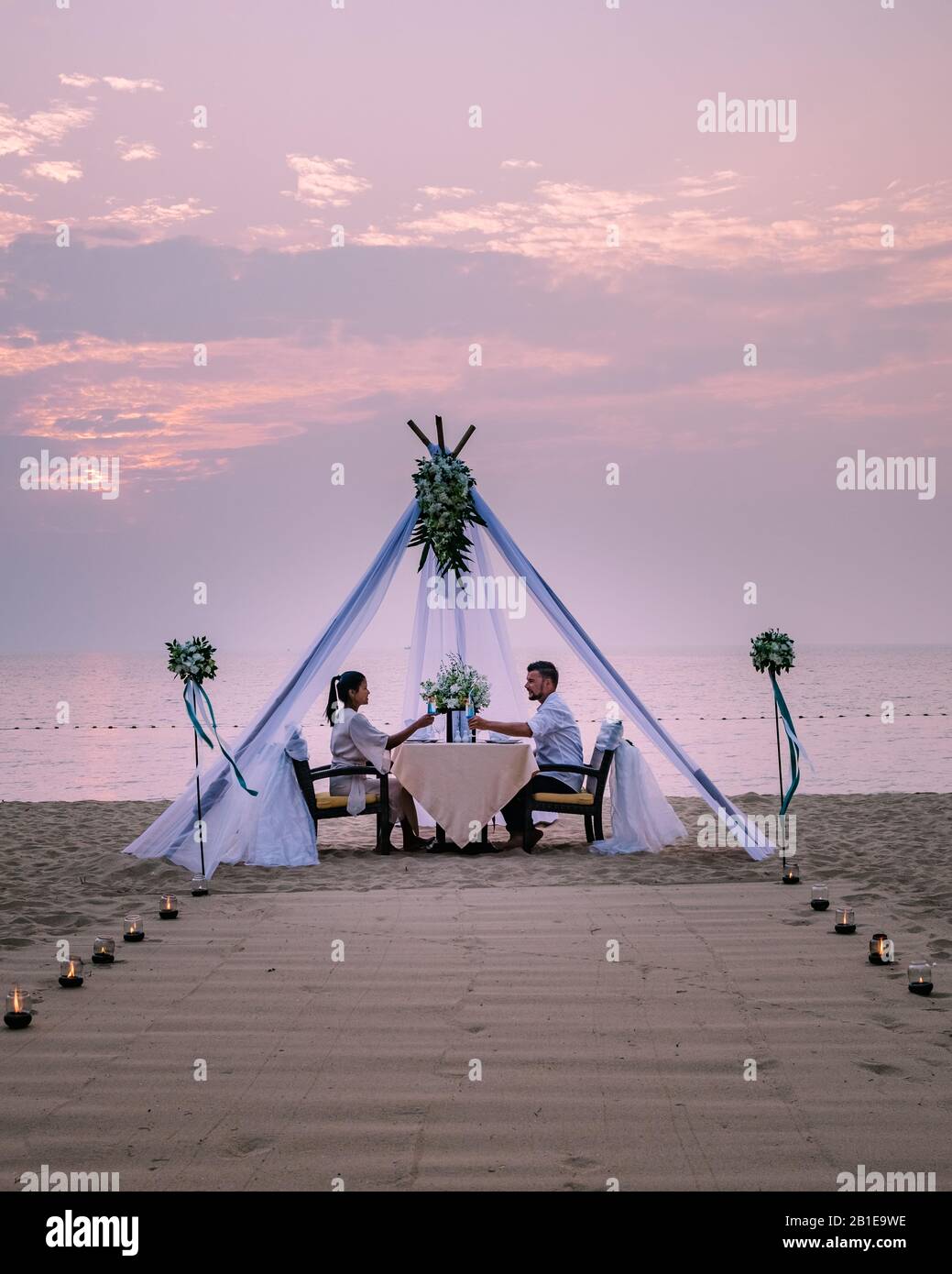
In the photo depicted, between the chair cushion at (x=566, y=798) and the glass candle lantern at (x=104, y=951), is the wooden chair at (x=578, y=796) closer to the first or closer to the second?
the chair cushion at (x=566, y=798)

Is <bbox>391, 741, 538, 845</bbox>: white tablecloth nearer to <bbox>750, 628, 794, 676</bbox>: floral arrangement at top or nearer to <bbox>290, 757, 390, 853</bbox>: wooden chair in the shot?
<bbox>290, 757, 390, 853</bbox>: wooden chair

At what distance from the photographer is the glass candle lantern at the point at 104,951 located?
507cm

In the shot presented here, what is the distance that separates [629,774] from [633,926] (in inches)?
99.5

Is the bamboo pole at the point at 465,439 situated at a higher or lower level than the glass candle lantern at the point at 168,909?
higher

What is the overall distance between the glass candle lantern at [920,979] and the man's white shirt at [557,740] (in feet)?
13.6

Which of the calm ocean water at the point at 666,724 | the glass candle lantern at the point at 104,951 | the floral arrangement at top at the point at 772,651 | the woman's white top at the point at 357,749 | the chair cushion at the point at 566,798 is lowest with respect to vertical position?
the calm ocean water at the point at 666,724

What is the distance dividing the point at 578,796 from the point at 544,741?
0.48 metres

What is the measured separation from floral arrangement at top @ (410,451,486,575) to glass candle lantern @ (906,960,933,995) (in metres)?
5.05

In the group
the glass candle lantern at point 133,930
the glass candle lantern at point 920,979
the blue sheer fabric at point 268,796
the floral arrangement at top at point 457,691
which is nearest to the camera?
the glass candle lantern at point 920,979

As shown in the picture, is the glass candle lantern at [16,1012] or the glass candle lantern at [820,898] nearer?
the glass candle lantern at [16,1012]

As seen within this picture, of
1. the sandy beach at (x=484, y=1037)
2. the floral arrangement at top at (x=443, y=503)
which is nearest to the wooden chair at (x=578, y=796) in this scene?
the sandy beach at (x=484, y=1037)

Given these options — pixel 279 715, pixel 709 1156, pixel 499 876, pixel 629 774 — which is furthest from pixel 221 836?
pixel 709 1156

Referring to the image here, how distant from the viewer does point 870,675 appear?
47.6 m
